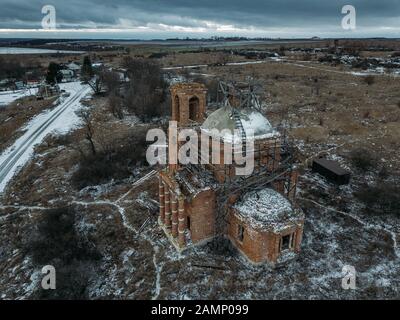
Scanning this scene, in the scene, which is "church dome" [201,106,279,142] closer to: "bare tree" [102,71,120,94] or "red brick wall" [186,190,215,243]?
"red brick wall" [186,190,215,243]

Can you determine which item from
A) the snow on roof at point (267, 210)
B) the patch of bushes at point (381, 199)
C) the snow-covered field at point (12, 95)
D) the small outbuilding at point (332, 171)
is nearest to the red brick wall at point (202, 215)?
the snow on roof at point (267, 210)

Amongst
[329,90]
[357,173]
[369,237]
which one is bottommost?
[369,237]

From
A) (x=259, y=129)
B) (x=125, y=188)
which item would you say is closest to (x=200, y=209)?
(x=259, y=129)

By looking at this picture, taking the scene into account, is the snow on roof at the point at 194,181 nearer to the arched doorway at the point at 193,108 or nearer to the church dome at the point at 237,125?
the church dome at the point at 237,125

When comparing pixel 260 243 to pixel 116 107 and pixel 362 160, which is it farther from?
pixel 116 107

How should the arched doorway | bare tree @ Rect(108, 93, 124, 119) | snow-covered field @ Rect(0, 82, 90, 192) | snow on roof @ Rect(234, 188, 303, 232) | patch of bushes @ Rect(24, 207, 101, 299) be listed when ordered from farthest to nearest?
1. bare tree @ Rect(108, 93, 124, 119)
2. snow-covered field @ Rect(0, 82, 90, 192)
3. the arched doorway
4. patch of bushes @ Rect(24, 207, 101, 299)
5. snow on roof @ Rect(234, 188, 303, 232)

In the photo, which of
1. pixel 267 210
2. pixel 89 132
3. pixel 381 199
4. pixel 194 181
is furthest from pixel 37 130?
pixel 381 199

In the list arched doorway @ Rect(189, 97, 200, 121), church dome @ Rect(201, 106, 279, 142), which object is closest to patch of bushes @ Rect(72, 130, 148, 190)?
arched doorway @ Rect(189, 97, 200, 121)
